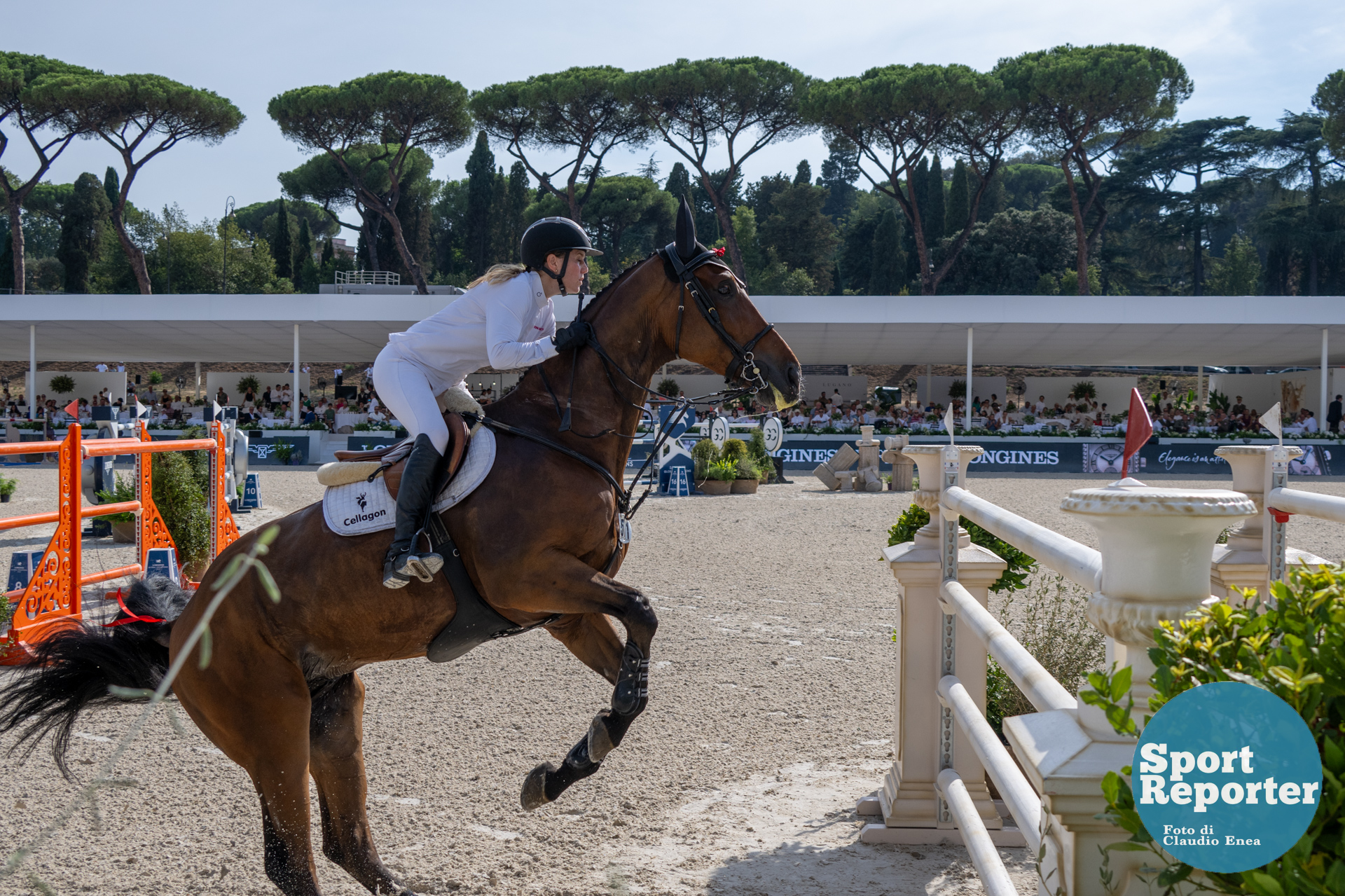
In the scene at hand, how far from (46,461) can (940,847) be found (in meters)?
25.3

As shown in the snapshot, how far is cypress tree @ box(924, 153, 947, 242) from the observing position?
157ft

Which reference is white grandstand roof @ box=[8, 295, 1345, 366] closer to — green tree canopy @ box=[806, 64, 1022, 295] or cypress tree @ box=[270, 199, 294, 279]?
green tree canopy @ box=[806, 64, 1022, 295]

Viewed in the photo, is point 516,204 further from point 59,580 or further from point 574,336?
point 574,336

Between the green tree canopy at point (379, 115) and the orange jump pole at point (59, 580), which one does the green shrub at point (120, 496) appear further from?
the green tree canopy at point (379, 115)

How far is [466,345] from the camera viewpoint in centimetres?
310

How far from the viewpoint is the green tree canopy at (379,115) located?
3512 centimetres

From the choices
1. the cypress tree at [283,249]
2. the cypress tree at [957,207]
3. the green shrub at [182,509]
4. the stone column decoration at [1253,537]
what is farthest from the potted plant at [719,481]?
the cypress tree at [283,249]

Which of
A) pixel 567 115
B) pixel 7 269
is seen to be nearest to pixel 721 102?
pixel 567 115

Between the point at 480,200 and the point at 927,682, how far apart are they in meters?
47.3

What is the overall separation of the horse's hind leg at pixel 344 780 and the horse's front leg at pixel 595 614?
48cm

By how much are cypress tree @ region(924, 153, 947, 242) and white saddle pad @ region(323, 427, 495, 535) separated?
157ft

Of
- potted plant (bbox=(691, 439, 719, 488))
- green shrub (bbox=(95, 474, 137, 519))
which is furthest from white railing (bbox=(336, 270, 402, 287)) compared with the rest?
green shrub (bbox=(95, 474, 137, 519))

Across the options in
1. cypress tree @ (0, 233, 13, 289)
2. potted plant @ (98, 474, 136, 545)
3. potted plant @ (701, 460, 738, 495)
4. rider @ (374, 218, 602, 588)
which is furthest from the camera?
cypress tree @ (0, 233, 13, 289)

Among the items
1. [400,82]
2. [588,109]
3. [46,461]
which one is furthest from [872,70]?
[46,461]
